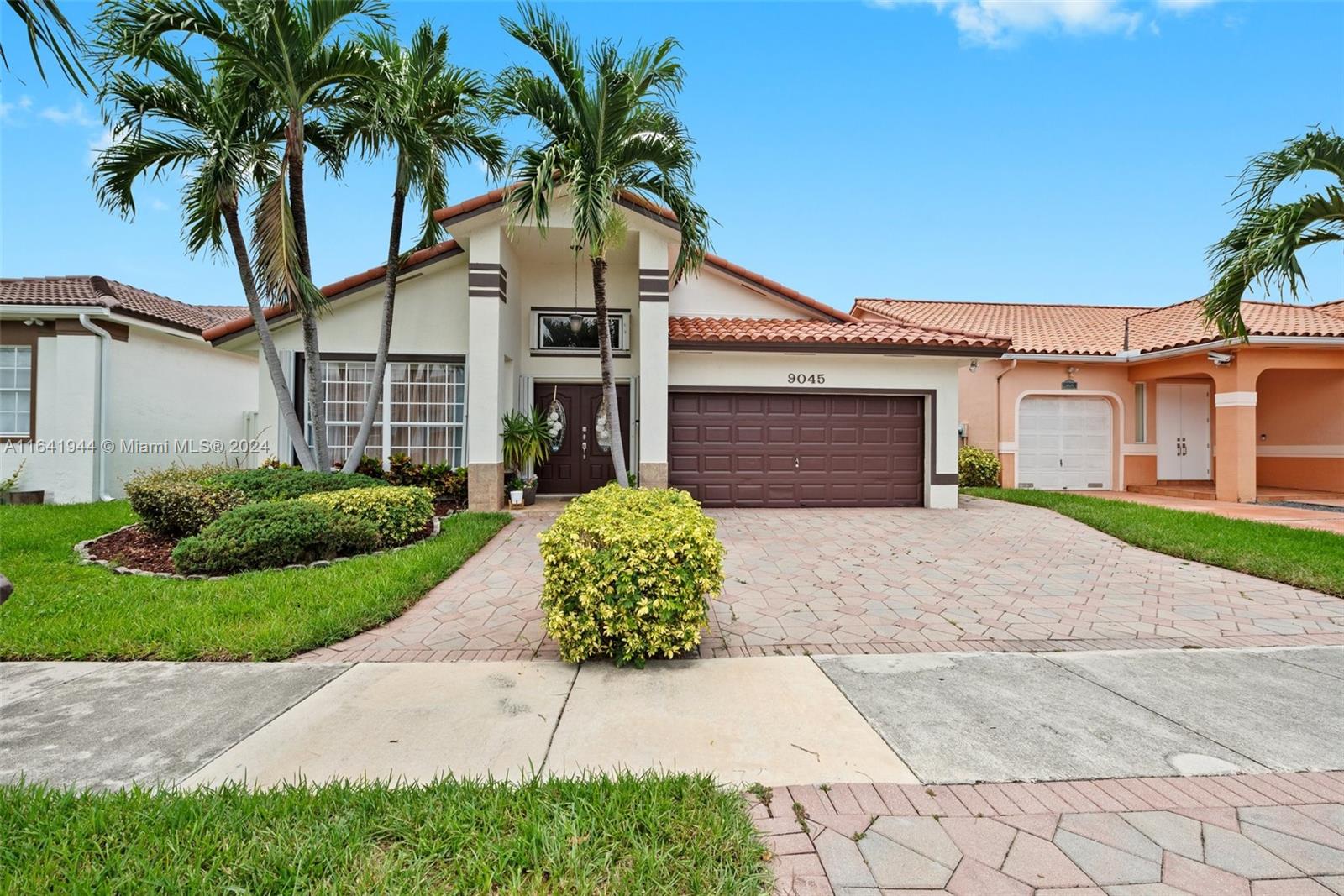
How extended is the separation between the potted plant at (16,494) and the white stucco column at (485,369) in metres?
9.70

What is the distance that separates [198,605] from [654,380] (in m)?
7.65

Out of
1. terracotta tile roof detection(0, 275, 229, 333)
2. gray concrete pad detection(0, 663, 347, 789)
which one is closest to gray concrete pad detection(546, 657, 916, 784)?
gray concrete pad detection(0, 663, 347, 789)

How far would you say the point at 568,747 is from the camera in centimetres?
307

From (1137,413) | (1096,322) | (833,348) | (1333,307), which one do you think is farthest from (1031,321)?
(833,348)

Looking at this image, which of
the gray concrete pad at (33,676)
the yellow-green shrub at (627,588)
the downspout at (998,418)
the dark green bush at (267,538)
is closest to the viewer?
the gray concrete pad at (33,676)

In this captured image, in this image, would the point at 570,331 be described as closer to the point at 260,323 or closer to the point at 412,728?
the point at 260,323

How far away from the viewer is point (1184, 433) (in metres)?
16.2

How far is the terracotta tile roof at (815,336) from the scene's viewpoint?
11.7 m

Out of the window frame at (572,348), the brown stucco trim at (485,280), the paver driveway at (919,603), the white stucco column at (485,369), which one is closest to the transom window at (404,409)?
the white stucco column at (485,369)

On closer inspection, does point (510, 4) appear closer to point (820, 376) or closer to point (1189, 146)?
point (820, 376)

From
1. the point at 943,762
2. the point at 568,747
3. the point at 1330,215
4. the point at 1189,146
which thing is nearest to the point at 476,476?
the point at 568,747

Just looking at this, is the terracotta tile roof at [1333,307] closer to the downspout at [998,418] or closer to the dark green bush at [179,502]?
the downspout at [998,418]

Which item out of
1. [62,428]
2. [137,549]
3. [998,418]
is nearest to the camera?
[137,549]

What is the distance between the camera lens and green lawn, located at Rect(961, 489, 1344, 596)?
6.86m
